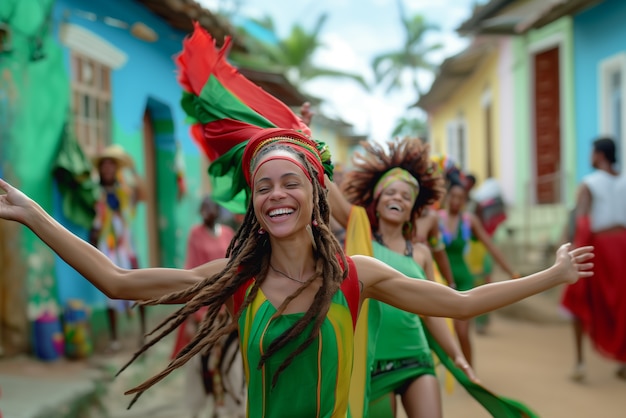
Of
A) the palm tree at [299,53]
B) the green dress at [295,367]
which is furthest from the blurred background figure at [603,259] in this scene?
the palm tree at [299,53]

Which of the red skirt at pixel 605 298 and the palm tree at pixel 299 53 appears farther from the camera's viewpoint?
the palm tree at pixel 299 53

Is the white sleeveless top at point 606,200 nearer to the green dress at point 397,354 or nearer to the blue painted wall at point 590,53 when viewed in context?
the green dress at point 397,354

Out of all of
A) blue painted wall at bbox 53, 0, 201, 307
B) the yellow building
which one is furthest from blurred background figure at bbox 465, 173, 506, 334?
the yellow building

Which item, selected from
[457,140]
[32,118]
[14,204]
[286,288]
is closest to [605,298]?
[286,288]

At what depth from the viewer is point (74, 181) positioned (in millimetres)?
7906

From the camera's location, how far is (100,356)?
25.9 ft

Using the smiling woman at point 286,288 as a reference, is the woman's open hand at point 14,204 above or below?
above

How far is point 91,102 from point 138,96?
1497mm

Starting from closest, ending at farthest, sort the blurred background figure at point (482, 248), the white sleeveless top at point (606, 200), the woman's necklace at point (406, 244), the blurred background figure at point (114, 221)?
the woman's necklace at point (406, 244), the white sleeveless top at point (606, 200), the blurred background figure at point (114, 221), the blurred background figure at point (482, 248)

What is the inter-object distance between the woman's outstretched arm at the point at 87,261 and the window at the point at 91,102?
6126 millimetres

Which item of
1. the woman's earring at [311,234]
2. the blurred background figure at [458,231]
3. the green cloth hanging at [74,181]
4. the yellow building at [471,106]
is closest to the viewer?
the woman's earring at [311,234]

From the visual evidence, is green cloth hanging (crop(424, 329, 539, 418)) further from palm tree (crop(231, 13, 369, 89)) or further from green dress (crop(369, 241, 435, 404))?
palm tree (crop(231, 13, 369, 89))

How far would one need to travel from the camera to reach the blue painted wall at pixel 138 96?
8.29 meters

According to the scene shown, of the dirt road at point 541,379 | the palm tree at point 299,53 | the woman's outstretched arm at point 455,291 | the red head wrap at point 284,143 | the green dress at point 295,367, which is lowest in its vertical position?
the dirt road at point 541,379
